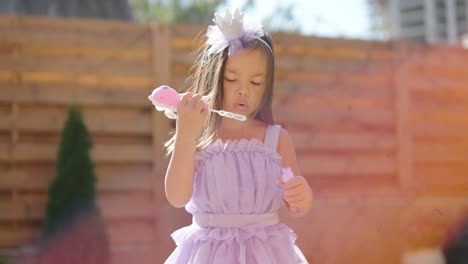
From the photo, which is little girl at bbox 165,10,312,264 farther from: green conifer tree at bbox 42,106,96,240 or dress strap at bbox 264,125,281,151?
green conifer tree at bbox 42,106,96,240

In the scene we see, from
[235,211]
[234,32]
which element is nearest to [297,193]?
[235,211]

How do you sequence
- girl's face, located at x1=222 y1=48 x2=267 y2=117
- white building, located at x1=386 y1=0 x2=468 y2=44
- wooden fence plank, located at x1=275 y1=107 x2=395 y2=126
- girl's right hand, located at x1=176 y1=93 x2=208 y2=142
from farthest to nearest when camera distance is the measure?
white building, located at x1=386 y1=0 x2=468 y2=44, wooden fence plank, located at x1=275 y1=107 x2=395 y2=126, girl's face, located at x1=222 y1=48 x2=267 y2=117, girl's right hand, located at x1=176 y1=93 x2=208 y2=142

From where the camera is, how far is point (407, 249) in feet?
13.3

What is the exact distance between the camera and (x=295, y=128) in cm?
438

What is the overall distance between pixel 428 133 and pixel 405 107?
0.86 ft

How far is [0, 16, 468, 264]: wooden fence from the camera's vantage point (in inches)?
147

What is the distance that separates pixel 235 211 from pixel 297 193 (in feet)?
0.56

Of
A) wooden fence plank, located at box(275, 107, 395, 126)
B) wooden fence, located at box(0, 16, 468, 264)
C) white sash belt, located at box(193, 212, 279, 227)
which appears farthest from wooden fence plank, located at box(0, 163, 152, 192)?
white sash belt, located at box(193, 212, 279, 227)

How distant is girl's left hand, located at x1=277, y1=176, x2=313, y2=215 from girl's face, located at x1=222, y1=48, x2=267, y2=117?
0.23m

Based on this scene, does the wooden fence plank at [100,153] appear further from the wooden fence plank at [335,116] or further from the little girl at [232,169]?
the little girl at [232,169]

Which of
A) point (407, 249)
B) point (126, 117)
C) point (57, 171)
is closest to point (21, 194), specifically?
point (57, 171)

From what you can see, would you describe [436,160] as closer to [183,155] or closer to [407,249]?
[407,249]

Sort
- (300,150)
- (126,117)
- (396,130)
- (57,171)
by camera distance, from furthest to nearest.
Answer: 1. (396,130)
2. (300,150)
3. (126,117)
4. (57,171)

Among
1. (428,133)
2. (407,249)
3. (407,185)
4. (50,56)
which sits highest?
(50,56)
